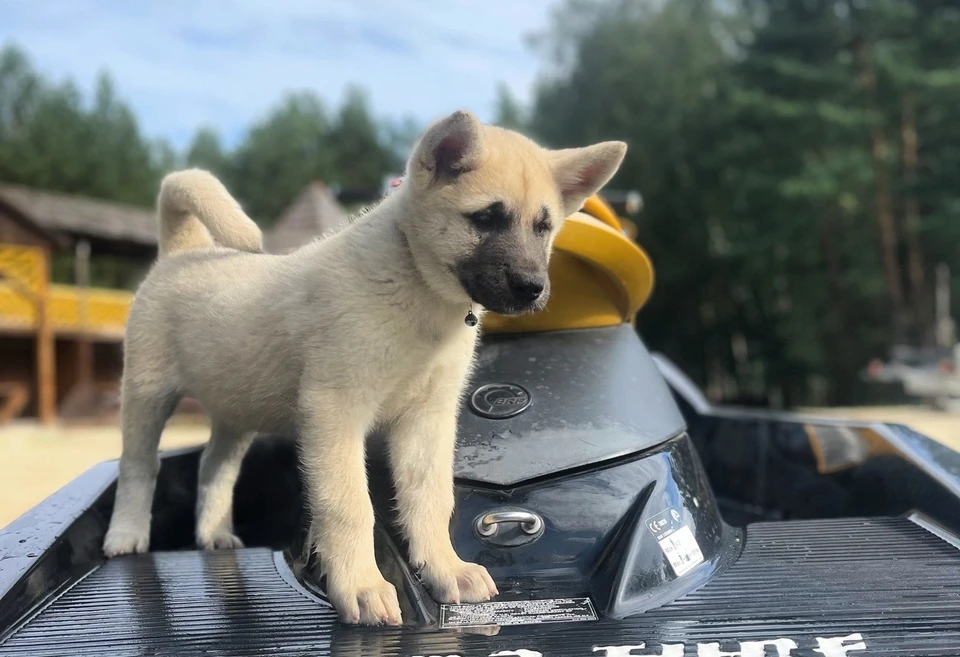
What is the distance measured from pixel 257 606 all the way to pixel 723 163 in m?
23.3

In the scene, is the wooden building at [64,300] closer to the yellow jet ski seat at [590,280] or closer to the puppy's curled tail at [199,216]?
the puppy's curled tail at [199,216]

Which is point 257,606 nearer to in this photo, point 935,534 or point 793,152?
point 935,534

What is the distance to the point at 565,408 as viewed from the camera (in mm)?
2078

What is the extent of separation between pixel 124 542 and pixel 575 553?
3.94 feet

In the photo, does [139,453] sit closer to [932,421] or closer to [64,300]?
[932,421]

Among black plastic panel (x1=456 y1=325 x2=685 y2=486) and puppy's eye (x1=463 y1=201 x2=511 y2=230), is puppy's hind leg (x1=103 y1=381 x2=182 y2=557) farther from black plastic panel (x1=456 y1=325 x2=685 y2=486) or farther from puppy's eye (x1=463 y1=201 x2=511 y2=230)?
puppy's eye (x1=463 y1=201 x2=511 y2=230)

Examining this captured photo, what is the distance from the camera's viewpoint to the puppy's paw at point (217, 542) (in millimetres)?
2361

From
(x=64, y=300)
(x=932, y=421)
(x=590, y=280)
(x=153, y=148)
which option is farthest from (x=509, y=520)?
(x=153, y=148)

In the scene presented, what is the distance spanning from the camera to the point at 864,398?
23234 millimetres

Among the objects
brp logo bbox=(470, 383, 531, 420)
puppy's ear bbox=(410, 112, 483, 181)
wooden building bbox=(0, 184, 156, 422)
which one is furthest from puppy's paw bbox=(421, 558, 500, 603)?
wooden building bbox=(0, 184, 156, 422)

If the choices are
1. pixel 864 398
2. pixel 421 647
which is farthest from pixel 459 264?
pixel 864 398

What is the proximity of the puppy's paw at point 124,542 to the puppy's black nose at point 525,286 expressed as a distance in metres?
1.24

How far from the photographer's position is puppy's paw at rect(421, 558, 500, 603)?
1675 millimetres

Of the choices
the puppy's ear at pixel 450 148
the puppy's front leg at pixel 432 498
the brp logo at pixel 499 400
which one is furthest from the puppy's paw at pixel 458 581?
the puppy's ear at pixel 450 148
